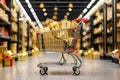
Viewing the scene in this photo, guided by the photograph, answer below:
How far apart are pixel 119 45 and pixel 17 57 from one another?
11.9 ft

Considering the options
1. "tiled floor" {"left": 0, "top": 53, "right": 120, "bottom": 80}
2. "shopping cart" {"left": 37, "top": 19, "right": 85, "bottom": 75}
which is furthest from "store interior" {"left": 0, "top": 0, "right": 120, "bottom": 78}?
"tiled floor" {"left": 0, "top": 53, "right": 120, "bottom": 80}

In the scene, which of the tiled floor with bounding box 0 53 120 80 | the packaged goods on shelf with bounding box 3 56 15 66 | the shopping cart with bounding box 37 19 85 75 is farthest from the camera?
the packaged goods on shelf with bounding box 3 56 15 66

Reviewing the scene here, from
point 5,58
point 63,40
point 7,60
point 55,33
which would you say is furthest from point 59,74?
point 5,58

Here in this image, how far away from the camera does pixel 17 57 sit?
10.9 meters

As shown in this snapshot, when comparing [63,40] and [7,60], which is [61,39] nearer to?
[63,40]

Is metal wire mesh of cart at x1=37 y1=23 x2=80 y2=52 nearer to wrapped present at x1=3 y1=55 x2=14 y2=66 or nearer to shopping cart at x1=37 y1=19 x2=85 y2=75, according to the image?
shopping cart at x1=37 y1=19 x2=85 y2=75

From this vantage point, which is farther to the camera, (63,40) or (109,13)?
(109,13)

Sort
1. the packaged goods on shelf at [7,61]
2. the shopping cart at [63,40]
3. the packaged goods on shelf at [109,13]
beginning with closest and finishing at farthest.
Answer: the shopping cart at [63,40]
the packaged goods on shelf at [7,61]
the packaged goods on shelf at [109,13]

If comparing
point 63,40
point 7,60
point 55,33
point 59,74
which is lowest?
point 59,74

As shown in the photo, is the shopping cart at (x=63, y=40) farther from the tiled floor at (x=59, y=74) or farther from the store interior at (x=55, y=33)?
the tiled floor at (x=59, y=74)

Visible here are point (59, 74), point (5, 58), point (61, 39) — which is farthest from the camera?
point (5, 58)

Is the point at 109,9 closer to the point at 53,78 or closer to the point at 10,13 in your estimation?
the point at 10,13

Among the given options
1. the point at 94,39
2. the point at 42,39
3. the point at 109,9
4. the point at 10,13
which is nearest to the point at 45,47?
the point at 42,39

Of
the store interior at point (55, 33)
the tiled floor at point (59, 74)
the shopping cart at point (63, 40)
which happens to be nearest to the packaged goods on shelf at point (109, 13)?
the store interior at point (55, 33)
